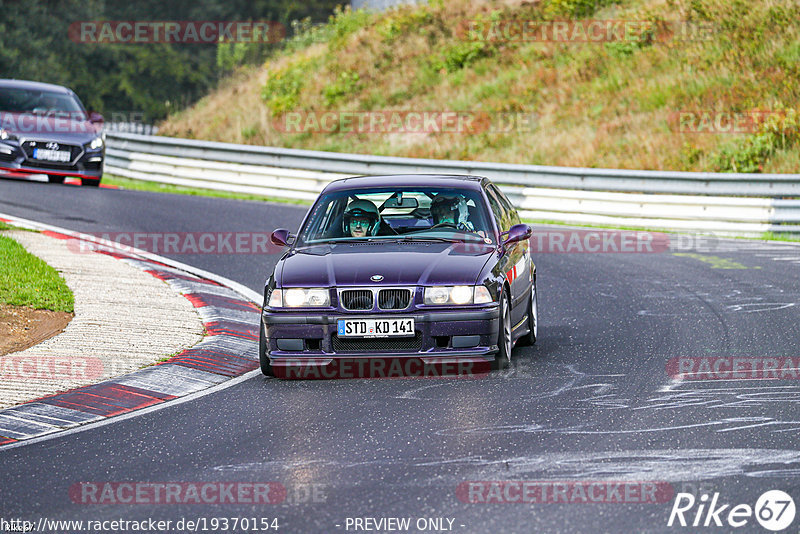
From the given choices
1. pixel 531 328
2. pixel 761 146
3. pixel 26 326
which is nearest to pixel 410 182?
pixel 531 328

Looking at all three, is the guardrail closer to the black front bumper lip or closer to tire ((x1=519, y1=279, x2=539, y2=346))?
tire ((x1=519, y1=279, x2=539, y2=346))

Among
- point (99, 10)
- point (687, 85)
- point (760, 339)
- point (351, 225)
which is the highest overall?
point (99, 10)

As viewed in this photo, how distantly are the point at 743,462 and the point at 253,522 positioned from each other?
2542 mm

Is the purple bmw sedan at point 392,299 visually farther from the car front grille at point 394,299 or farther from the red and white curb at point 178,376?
the red and white curb at point 178,376

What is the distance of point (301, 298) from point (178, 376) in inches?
45.2

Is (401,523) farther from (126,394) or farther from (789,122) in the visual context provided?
(789,122)

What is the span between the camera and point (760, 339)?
10047mm

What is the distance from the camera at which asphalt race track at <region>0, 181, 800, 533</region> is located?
5.50m

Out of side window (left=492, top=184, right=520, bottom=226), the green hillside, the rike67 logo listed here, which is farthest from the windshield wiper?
the green hillside

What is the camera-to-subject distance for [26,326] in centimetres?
1050

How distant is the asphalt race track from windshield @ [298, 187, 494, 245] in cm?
118

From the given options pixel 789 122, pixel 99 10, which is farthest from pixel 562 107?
pixel 99 10

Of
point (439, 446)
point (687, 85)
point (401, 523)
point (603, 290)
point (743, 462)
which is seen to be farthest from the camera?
point (687, 85)

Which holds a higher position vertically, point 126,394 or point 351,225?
point 351,225
